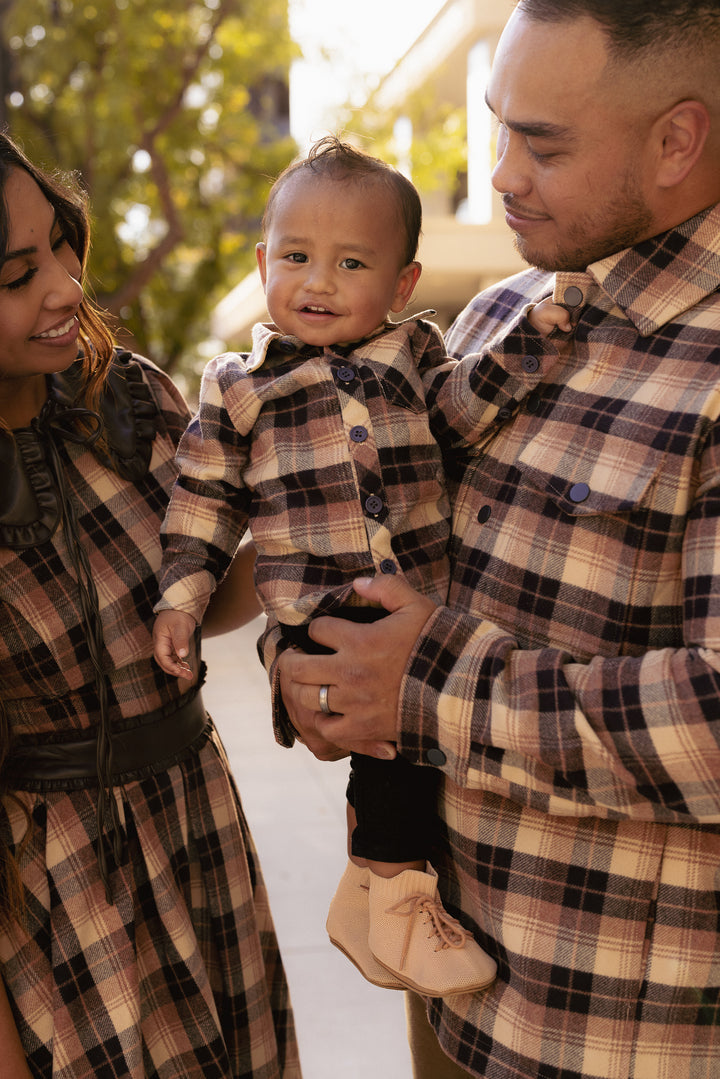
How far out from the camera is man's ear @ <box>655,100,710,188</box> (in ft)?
4.36

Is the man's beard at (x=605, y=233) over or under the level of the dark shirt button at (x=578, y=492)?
over

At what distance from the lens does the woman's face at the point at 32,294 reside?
1544 mm

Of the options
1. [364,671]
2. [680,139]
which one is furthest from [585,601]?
[680,139]

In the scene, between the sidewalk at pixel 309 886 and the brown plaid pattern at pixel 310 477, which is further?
the sidewalk at pixel 309 886

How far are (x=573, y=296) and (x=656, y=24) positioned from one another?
0.36m

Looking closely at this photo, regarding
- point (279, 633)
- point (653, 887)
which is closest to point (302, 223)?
point (279, 633)

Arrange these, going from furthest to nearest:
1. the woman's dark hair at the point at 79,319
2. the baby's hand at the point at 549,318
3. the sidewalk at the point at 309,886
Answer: the sidewalk at the point at 309,886 < the woman's dark hair at the point at 79,319 < the baby's hand at the point at 549,318

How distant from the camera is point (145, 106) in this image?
482 inches

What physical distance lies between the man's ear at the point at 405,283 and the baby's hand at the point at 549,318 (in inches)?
13.9

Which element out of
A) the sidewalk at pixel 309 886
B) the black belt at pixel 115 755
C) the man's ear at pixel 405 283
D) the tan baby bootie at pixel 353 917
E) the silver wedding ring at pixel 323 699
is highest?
the man's ear at pixel 405 283

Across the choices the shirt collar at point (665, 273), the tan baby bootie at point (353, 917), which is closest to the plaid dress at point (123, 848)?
the tan baby bootie at point (353, 917)

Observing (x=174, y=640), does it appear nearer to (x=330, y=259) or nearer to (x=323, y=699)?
(x=323, y=699)

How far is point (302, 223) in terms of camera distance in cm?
162

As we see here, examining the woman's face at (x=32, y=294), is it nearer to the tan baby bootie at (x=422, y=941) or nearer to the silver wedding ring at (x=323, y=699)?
the silver wedding ring at (x=323, y=699)
